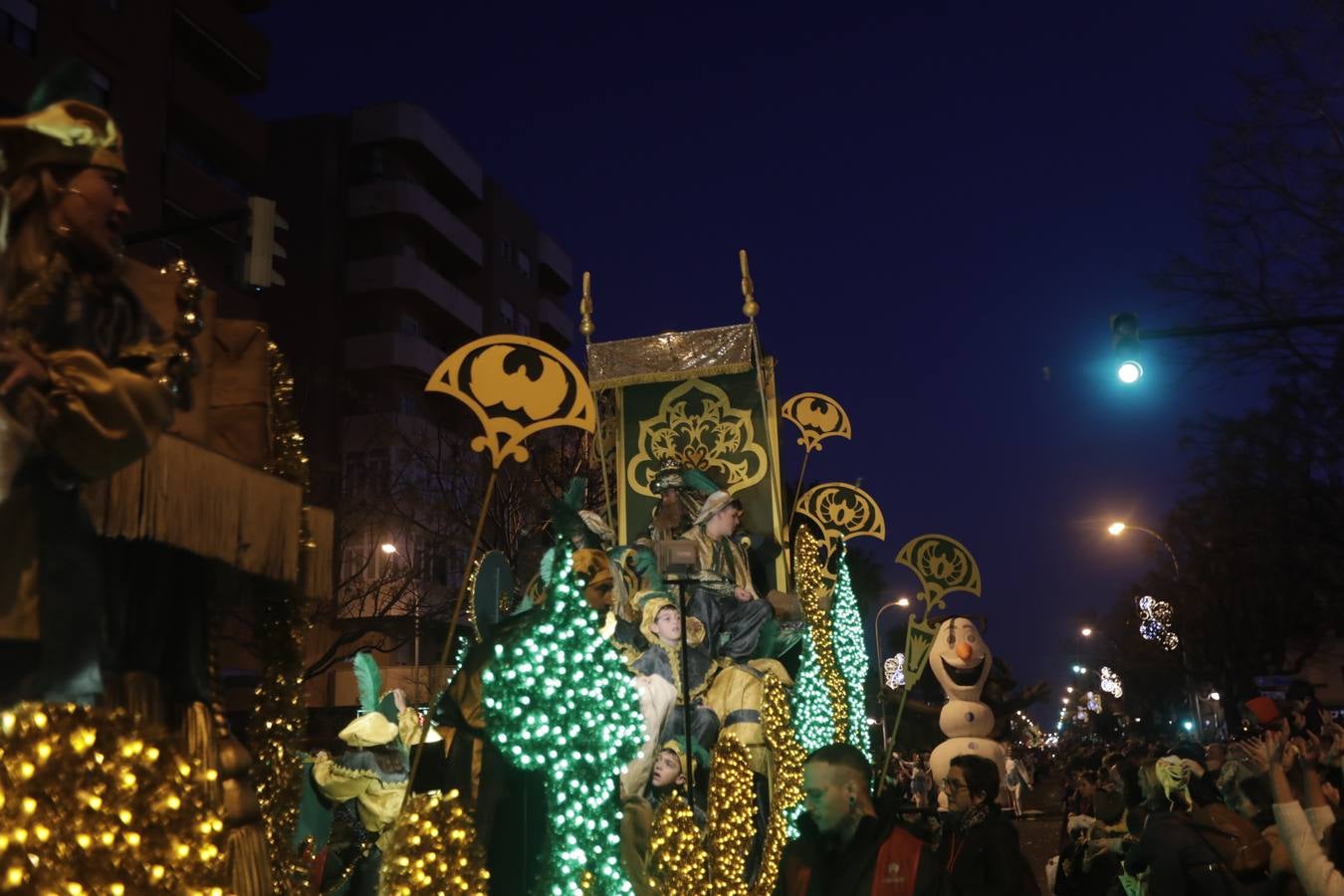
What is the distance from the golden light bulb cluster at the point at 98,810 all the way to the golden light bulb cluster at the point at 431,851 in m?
2.76

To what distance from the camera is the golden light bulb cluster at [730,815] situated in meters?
9.90

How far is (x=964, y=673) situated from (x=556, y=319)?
128 ft

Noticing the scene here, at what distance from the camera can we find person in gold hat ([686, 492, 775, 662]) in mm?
12250

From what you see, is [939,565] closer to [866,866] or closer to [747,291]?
[747,291]

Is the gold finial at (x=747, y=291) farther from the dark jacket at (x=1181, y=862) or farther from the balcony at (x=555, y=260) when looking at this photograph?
the balcony at (x=555, y=260)

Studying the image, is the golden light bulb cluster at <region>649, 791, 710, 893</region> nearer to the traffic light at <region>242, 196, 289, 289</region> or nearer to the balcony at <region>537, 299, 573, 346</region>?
the traffic light at <region>242, 196, 289, 289</region>

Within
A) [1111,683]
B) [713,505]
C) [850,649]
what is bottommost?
[850,649]

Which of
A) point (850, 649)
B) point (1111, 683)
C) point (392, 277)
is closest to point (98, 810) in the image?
point (850, 649)

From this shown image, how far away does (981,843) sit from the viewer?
5754mm

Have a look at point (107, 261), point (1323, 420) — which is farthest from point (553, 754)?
point (1323, 420)

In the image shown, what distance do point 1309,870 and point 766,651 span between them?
308 inches

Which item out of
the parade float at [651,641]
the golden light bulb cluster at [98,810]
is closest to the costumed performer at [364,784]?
the parade float at [651,641]

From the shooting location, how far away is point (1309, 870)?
5.09 metres

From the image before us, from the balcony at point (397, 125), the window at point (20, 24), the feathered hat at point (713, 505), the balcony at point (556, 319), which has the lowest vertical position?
the feathered hat at point (713, 505)
